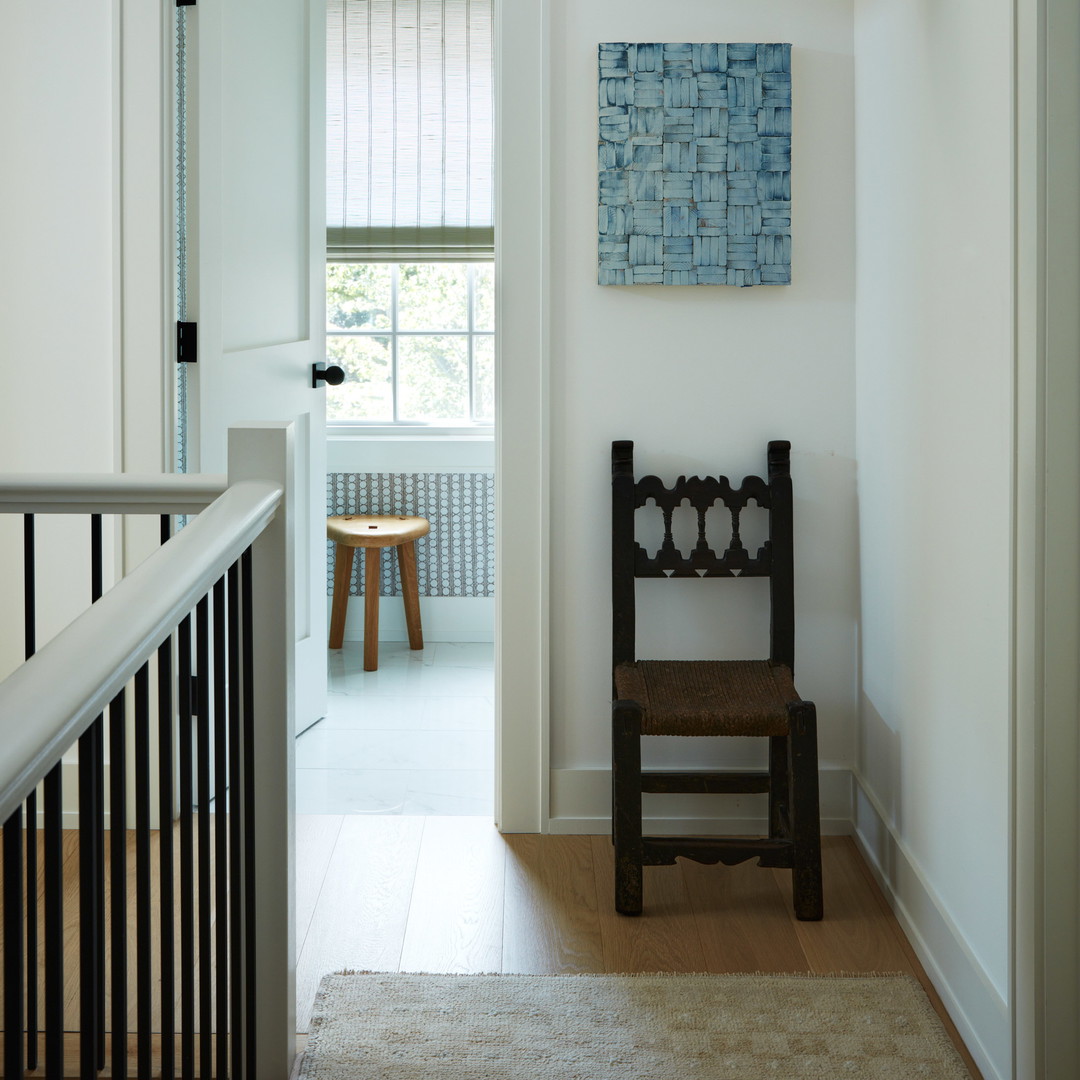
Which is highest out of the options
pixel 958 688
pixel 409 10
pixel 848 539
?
pixel 409 10

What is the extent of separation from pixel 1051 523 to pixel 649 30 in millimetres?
1493

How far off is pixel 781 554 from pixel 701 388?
1.30 ft

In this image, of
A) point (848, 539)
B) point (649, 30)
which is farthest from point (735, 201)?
point (848, 539)

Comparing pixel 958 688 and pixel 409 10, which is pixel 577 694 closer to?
pixel 958 688

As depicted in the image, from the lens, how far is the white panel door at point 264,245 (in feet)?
8.96

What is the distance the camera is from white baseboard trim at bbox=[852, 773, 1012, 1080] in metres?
1.80

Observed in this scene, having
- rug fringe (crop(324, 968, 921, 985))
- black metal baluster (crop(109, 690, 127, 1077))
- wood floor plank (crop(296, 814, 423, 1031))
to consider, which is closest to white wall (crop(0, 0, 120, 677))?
wood floor plank (crop(296, 814, 423, 1031))

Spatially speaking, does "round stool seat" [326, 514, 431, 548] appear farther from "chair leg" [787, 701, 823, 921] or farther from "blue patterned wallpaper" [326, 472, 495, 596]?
"chair leg" [787, 701, 823, 921]

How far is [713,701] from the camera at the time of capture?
2361 millimetres


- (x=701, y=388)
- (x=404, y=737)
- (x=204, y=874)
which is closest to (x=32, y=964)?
(x=204, y=874)

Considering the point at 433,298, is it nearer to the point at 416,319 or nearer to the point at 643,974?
the point at 416,319

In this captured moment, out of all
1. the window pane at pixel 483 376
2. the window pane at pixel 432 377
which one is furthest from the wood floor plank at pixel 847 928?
the window pane at pixel 432 377

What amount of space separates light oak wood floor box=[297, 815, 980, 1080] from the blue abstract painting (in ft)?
4.05

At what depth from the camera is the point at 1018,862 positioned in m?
1.69
